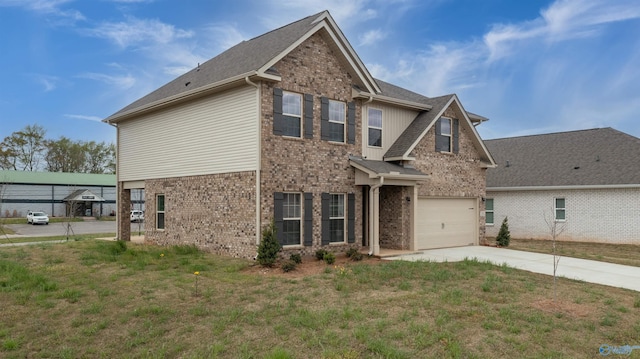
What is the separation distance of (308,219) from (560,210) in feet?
49.9

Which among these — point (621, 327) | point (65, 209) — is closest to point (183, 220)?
point (621, 327)

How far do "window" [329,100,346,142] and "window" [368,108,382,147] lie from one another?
4.80 feet

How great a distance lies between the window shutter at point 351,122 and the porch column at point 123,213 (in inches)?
447

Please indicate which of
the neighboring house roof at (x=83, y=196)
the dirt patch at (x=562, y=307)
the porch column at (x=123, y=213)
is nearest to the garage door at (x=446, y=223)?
the dirt patch at (x=562, y=307)

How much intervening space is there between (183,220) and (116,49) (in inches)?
371

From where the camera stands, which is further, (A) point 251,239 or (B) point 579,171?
(B) point 579,171

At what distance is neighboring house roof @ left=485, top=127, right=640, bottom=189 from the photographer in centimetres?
2128

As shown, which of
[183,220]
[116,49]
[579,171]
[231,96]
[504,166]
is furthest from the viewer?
[504,166]

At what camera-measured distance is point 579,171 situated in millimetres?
22312

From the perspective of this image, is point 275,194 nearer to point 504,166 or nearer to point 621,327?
point 621,327

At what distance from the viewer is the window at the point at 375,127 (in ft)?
52.8

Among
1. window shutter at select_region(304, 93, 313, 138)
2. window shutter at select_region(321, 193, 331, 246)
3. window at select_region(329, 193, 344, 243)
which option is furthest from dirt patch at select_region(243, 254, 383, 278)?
window shutter at select_region(304, 93, 313, 138)

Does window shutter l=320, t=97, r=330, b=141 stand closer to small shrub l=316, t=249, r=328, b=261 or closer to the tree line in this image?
small shrub l=316, t=249, r=328, b=261

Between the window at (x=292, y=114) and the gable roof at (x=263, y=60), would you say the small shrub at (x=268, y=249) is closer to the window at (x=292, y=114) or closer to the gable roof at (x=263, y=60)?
the window at (x=292, y=114)
